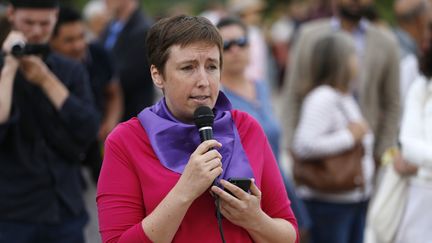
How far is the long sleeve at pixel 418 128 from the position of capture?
465 cm

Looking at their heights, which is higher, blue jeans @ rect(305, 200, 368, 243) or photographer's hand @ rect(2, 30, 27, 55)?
photographer's hand @ rect(2, 30, 27, 55)

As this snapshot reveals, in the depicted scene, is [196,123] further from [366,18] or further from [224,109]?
[366,18]

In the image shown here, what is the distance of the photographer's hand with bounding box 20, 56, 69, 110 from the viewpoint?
4234mm

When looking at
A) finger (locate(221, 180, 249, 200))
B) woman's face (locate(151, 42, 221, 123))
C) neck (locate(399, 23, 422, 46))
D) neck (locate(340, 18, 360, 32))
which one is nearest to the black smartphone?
finger (locate(221, 180, 249, 200))

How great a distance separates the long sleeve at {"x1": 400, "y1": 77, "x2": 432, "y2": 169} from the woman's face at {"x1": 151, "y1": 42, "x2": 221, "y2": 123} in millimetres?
2024

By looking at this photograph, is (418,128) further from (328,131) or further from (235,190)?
(235,190)

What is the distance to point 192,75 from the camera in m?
2.96

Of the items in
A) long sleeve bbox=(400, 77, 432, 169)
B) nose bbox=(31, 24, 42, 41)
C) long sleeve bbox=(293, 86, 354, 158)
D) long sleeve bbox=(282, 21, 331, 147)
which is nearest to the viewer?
nose bbox=(31, 24, 42, 41)

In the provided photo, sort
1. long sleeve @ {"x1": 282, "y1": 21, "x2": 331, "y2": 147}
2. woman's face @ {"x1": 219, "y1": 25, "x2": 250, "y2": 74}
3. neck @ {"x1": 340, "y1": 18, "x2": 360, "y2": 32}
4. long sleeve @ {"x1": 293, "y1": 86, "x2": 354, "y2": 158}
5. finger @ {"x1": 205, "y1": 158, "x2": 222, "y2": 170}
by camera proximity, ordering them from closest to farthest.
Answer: finger @ {"x1": 205, "y1": 158, "x2": 222, "y2": 170} < woman's face @ {"x1": 219, "y1": 25, "x2": 250, "y2": 74} < long sleeve @ {"x1": 293, "y1": 86, "x2": 354, "y2": 158} < long sleeve @ {"x1": 282, "y1": 21, "x2": 331, "y2": 147} < neck @ {"x1": 340, "y1": 18, "x2": 360, "y2": 32}

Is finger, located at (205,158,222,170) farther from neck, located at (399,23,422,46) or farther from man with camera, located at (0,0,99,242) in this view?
neck, located at (399,23,422,46)

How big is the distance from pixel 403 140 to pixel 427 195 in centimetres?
35

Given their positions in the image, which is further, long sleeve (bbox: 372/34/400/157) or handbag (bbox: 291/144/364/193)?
long sleeve (bbox: 372/34/400/157)

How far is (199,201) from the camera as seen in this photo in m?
2.96

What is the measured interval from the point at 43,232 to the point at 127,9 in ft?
11.3
